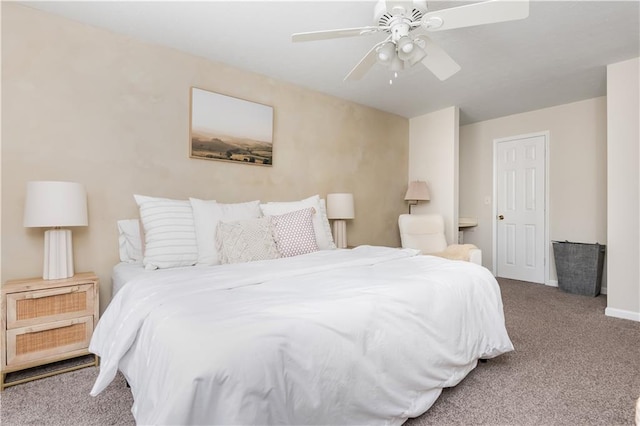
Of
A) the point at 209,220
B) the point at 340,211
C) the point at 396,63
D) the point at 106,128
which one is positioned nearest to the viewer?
the point at 396,63

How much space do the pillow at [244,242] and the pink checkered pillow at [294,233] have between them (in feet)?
0.26

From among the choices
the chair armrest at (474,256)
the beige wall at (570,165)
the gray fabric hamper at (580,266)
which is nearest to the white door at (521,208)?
the beige wall at (570,165)

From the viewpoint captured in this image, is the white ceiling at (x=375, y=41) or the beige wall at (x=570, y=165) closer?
the white ceiling at (x=375, y=41)

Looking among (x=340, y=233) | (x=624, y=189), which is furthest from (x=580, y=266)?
(x=340, y=233)

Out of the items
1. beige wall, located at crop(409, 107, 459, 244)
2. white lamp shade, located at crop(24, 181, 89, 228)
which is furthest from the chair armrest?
white lamp shade, located at crop(24, 181, 89, 228)

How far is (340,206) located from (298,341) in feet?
8.44

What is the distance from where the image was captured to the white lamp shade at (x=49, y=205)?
192cm

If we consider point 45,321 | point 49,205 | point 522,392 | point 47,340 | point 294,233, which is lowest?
point 522,392

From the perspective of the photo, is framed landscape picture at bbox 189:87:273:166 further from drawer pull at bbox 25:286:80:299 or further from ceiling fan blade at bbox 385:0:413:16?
ceiling fan blade at bbox 385:0:413:16

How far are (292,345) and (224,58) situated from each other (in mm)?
2741

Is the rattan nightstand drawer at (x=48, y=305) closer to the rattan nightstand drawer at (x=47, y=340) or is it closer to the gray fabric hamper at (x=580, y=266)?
the rattan nightstand drawer at (x=47, y=340)

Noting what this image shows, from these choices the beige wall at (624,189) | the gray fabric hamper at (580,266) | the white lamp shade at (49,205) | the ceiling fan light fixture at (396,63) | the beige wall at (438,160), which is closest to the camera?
the white lamp shade at (49,205)

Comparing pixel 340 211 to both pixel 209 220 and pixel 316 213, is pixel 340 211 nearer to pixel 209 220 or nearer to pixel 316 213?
pixel 316 213

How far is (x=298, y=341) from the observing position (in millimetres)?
1042
